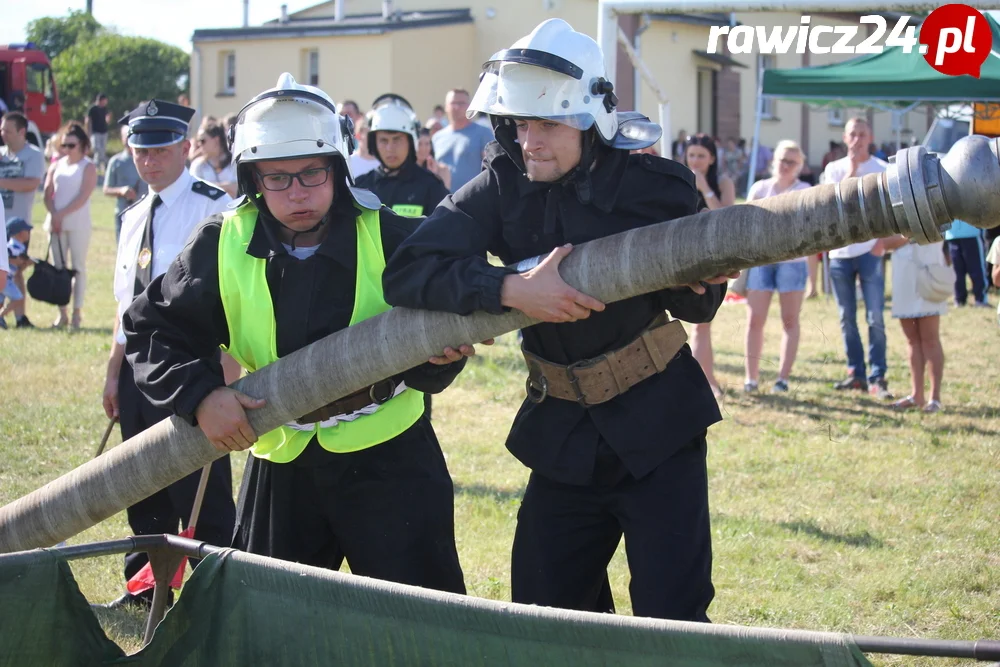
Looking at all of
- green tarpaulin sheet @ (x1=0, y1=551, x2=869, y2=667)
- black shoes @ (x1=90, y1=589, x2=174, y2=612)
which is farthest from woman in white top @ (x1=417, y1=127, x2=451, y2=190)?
green tarpaulin sheet @ (x1=0, y1=551, x2=869, y2=667)

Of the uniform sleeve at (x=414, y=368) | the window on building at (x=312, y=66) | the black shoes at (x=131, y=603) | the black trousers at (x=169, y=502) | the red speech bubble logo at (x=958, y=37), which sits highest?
the window on building at (x=312, y=66)

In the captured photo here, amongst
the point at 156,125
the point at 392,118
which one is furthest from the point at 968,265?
the point at 156,125

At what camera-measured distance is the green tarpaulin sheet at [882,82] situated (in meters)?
13.1

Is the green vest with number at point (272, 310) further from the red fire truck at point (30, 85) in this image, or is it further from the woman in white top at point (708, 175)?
the red fire truck at point (30, 85)

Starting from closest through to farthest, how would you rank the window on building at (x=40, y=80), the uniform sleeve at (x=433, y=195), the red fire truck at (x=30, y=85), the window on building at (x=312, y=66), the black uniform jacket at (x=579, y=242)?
1. the black uniform jacket at (x=579, y=242)
2. the uniform sleeve at (x=433, y=195)
3. the red fire truck at (x=30, y=85)
4. the window on building at (x=40, y=80)
5. the window on building at (x=312, y=66)

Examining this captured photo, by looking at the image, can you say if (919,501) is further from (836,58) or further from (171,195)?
(836,58)

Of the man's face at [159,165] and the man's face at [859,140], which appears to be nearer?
the man's face at [159,165]

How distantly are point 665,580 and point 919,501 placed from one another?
379 centimetres

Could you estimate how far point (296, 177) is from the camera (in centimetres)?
330

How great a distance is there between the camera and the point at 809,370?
34.7ft

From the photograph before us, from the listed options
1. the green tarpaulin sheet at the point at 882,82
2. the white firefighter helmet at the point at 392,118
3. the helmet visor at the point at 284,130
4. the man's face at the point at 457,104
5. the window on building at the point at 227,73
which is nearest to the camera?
the helmet visor at the point at 284,130

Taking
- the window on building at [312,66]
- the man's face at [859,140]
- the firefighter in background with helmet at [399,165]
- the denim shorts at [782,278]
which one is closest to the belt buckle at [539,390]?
the firefighter in background with helmet at [399,165]

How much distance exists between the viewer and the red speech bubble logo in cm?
859

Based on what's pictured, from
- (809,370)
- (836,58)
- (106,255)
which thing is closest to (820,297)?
(809,370)
